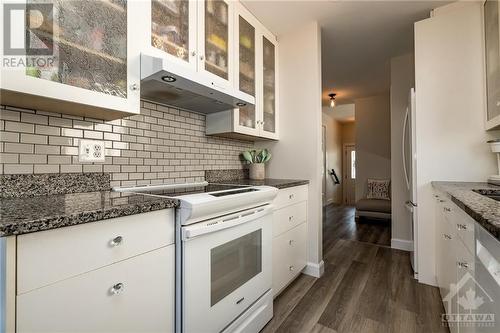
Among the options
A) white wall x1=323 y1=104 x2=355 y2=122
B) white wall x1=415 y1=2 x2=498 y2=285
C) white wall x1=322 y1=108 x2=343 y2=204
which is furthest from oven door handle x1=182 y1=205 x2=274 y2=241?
Result: white wall x1=322 y1=108 x2=343 y2=204

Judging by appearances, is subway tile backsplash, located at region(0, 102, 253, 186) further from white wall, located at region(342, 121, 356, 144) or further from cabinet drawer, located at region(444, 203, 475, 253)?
white wall, located at region(342, 121, 356, 144)

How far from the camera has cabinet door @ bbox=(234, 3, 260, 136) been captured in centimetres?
199

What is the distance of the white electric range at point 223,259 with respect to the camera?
1068 millimetres

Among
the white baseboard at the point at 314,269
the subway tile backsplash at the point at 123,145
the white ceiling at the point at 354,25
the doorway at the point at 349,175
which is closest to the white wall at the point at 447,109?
the white ceiling at the point at 354,25

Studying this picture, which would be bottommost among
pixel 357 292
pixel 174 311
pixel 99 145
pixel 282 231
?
pixel 357 292

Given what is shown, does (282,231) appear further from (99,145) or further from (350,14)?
(350,14)

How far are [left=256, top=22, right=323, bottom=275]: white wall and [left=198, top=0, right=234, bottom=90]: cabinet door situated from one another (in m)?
0.81

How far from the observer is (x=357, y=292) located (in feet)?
6.53

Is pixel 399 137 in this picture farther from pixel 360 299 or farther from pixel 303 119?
pixel 360 299

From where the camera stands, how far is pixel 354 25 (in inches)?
94.0

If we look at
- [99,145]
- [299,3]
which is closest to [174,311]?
[99,145]

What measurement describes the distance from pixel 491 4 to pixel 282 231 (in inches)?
89.3

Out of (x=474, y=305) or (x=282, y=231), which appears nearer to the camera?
(x=474, y=305)

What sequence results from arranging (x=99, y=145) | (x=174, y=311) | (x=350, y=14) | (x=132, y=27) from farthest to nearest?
(x=350, y=14) → (x=99, y=145) → (x=132, y=27) → (x=174, y=311)
